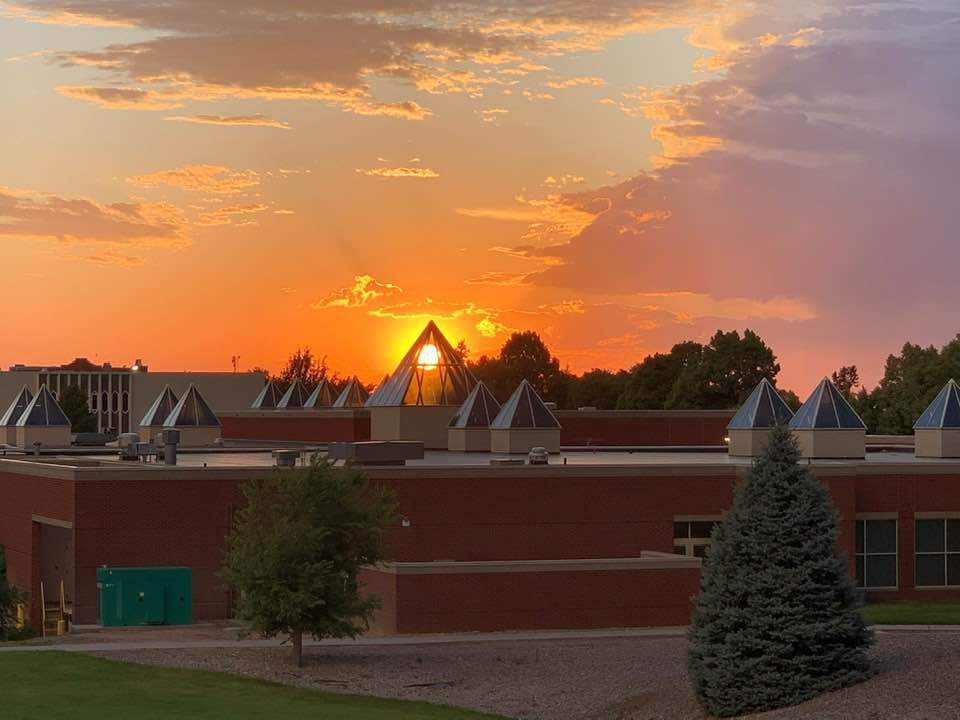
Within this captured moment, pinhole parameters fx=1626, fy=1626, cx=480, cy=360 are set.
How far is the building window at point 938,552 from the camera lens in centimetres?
5081

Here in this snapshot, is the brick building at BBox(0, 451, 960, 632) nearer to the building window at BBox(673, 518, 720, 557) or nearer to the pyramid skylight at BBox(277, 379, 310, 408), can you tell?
the building window at BBox(673, 518, 720, 557)

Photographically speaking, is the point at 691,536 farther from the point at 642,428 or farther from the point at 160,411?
the point at 642,428

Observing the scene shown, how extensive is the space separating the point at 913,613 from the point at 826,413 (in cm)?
1260

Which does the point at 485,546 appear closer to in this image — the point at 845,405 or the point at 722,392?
the point at 845,405

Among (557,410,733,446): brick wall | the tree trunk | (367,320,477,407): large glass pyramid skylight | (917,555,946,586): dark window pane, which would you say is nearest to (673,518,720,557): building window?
(917,555,946,586): dark window pane

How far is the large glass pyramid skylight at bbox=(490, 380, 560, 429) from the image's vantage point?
61000 mm

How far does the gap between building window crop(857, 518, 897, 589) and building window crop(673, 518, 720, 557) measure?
5.12 metres

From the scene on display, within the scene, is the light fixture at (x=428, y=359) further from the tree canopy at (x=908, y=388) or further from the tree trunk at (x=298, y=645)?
the tree canopy at (x=908, y=388)

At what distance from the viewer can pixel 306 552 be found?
115 feet

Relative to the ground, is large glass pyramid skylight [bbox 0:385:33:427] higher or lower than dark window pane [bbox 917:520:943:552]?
higher

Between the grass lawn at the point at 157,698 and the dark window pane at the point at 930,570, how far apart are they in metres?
24.7

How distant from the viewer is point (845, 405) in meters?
57.1

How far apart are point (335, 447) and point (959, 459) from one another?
904 inches

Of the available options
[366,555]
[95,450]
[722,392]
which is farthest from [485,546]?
[722,392]
